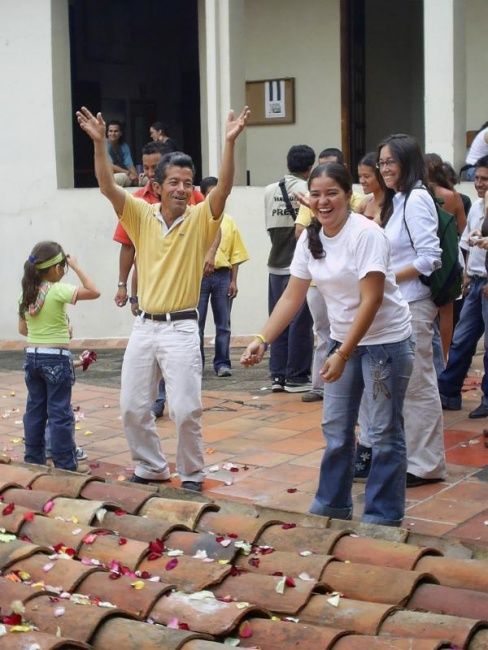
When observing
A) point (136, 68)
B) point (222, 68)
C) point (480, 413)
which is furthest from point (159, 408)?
point (136, 68)

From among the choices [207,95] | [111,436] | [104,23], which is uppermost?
[104,23]

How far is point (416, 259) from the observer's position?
5.70 m

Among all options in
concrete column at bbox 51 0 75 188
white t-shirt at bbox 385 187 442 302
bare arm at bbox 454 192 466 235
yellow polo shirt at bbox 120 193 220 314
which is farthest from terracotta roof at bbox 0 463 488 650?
concrete column at bbox 51 0 75 188

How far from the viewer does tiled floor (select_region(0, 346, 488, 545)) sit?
563 centimetres

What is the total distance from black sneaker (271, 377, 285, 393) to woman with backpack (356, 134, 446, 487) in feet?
9.50

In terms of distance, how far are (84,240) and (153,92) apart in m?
4.68

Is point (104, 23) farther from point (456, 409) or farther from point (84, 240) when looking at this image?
point (456, 409)

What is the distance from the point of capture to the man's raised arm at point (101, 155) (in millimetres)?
5539

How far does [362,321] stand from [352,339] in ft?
0.28

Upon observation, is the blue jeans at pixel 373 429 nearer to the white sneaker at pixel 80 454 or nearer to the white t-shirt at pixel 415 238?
the white t-shirt at pixel 415 238

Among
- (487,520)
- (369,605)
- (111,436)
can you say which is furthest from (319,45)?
(369,605)

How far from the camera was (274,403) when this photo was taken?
8.33 m

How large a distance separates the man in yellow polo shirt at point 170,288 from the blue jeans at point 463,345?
7.81 ft

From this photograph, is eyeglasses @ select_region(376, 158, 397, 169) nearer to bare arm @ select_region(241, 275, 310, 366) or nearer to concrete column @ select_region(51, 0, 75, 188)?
bare arm @ select_region(241, 275, 310, 366)
